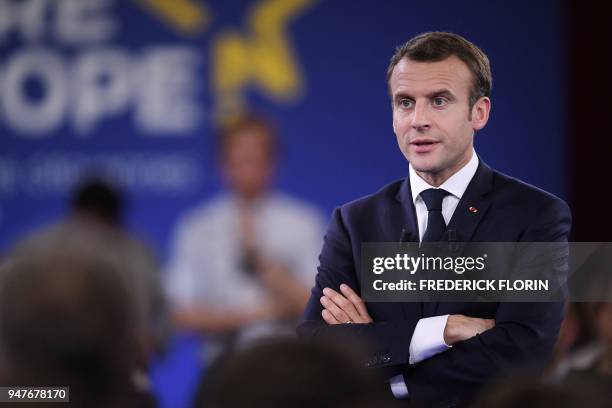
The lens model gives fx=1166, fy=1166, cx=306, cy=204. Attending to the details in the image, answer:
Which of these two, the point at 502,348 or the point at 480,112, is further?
the point at 480,112

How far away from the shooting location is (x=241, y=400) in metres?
1.44

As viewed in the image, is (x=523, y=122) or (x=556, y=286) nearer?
(x=556, y=286)

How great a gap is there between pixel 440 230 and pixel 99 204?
201 cm

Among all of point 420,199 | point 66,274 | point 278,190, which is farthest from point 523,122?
point 66,274

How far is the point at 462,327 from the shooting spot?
9.52ft

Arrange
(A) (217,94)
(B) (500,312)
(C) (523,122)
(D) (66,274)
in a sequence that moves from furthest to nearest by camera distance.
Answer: (A) (217,94)
(C) (523,122)
(B) (500,312)
(D) (66,274)

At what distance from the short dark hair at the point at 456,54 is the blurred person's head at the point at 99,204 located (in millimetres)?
1875

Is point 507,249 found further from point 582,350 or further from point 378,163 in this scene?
point 378,163

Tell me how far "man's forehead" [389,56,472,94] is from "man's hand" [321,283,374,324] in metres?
0.55

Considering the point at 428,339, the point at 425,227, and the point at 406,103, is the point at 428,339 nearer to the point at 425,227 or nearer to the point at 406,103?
the point at 425,227

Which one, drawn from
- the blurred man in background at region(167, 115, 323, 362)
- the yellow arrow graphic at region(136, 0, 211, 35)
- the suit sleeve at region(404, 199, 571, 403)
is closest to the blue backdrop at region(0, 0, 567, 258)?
the yellow arrow graphic at region(136, 0, 211, 35)

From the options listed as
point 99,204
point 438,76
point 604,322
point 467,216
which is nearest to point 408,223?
point 467,216

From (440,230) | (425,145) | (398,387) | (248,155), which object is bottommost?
(398,387)

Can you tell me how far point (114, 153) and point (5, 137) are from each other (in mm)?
596
